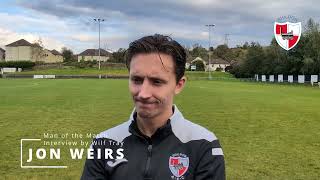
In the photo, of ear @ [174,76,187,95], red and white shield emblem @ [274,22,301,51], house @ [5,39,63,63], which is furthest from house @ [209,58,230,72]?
ear @ [174,76,187,95]

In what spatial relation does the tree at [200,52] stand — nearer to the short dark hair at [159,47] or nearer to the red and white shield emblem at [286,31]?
the red and white shield emblem at [286,31]

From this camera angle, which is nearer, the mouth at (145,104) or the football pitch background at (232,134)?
the mouth at (145,104)

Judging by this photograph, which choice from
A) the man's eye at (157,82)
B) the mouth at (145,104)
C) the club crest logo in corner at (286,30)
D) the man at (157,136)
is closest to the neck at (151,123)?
the man at (157,136)

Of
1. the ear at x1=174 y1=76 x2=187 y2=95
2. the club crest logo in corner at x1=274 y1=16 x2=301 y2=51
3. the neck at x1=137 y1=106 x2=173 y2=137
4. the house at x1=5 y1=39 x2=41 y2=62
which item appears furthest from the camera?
the house at x1=5 y1=39 x2=41 y2=62

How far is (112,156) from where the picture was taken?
3.33 m

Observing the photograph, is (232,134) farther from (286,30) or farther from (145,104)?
(286,30)

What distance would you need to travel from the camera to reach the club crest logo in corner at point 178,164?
3250 mm

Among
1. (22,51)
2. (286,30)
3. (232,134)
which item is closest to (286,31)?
(286,30)

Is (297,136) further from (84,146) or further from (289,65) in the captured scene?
(289,65)

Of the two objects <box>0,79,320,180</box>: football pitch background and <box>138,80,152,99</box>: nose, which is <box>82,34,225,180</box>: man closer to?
<box>138,80,152,99</box>: nose

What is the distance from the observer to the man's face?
3.26m

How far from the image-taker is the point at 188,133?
11.2 feet

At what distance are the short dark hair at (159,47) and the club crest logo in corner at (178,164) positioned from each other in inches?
22.5

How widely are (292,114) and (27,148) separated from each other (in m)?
14.5
